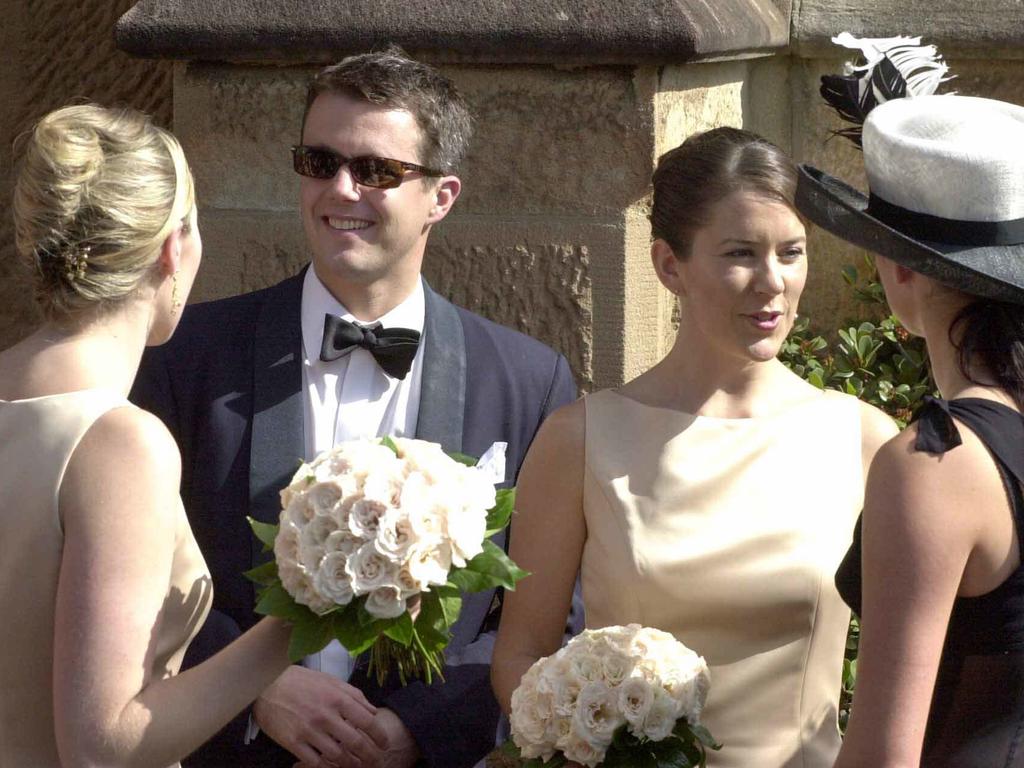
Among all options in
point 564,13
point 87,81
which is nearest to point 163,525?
point 564,13

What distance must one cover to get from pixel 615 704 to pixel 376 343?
117 cm

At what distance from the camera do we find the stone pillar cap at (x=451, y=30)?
3.36 meters

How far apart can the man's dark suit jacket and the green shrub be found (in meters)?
0.92

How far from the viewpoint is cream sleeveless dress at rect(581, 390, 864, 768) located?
272 centimetres

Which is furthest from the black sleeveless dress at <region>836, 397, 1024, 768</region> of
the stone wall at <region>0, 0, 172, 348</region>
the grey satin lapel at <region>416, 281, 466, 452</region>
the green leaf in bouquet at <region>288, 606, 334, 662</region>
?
the stone wall at <region>0, 0, 172, 348</region>

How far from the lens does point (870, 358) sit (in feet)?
12.6

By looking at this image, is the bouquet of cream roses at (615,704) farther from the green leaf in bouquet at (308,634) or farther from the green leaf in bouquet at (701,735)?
the green leaf in bouquet at (308,634)

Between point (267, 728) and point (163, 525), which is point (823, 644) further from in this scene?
point (163, 525)

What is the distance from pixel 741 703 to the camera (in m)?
2.72

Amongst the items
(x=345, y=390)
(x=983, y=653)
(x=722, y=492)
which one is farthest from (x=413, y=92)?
(x=983, y=653)

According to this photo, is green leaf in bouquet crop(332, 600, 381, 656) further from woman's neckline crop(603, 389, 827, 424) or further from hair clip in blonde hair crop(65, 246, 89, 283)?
woman's neckline crop(603, 389, 827, 424)

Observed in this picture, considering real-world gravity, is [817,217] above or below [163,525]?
above

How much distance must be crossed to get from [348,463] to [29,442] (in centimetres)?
48

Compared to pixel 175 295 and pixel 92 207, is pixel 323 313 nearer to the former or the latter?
pixel 175 295
